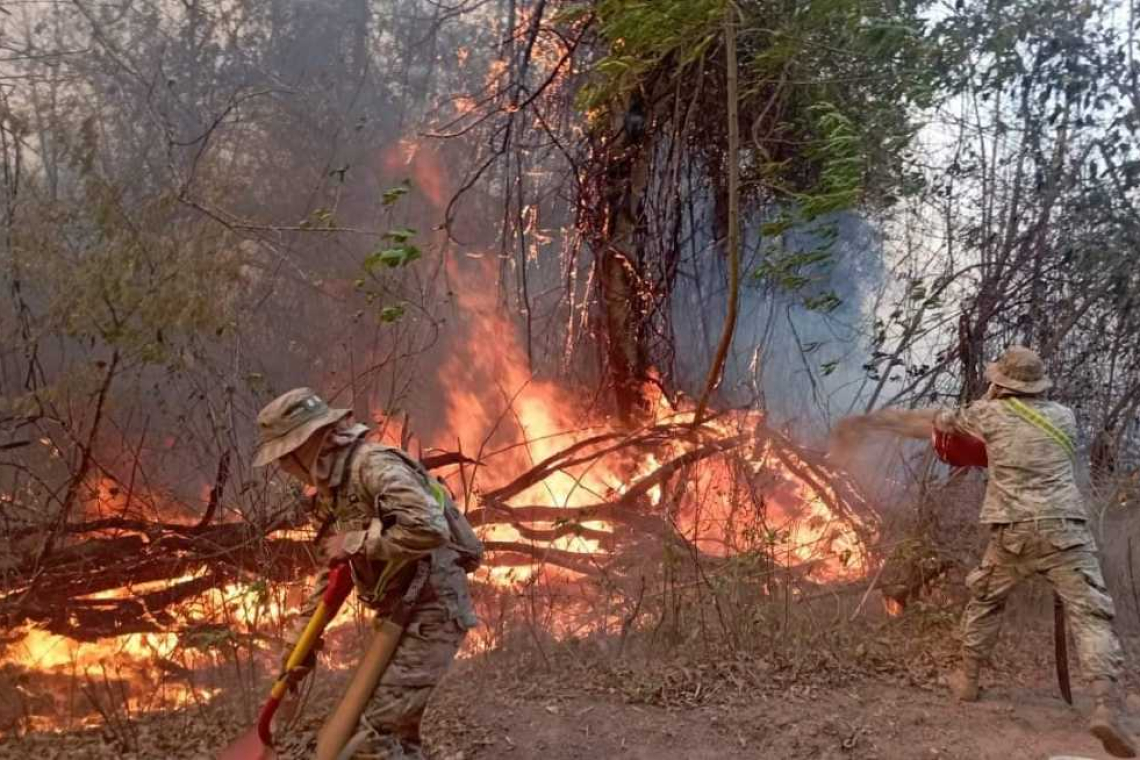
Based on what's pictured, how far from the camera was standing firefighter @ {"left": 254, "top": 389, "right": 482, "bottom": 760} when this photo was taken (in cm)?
343

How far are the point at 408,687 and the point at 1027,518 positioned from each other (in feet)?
10.9

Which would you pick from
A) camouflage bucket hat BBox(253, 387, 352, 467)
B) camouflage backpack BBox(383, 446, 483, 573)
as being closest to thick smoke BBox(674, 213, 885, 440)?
camouflage backpack BBox(383, 446, 483, 573)

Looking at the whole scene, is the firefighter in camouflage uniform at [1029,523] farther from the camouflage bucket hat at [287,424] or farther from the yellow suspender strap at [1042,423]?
the camouflage bucket hat at [287,424]

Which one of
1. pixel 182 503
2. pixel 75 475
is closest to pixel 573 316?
pixel 182 503

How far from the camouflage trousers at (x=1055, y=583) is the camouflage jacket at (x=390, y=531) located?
2971mm

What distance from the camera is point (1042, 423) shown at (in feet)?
16.0

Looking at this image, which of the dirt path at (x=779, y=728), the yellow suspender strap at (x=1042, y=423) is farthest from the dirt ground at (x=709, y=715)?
the yellow suspender strap at (x=1042, y=423)

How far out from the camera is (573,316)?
9586 millimetres

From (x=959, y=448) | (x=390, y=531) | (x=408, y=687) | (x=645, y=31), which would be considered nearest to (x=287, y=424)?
(x=390, y=531)

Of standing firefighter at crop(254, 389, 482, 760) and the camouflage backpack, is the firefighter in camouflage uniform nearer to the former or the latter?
the camouflage backpack

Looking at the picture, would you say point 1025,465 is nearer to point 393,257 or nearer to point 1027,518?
point 1027,518

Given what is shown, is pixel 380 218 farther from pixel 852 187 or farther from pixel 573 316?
pixel 852 187

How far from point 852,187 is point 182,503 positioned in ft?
18.1

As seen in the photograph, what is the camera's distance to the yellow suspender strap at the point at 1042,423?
192 inches
